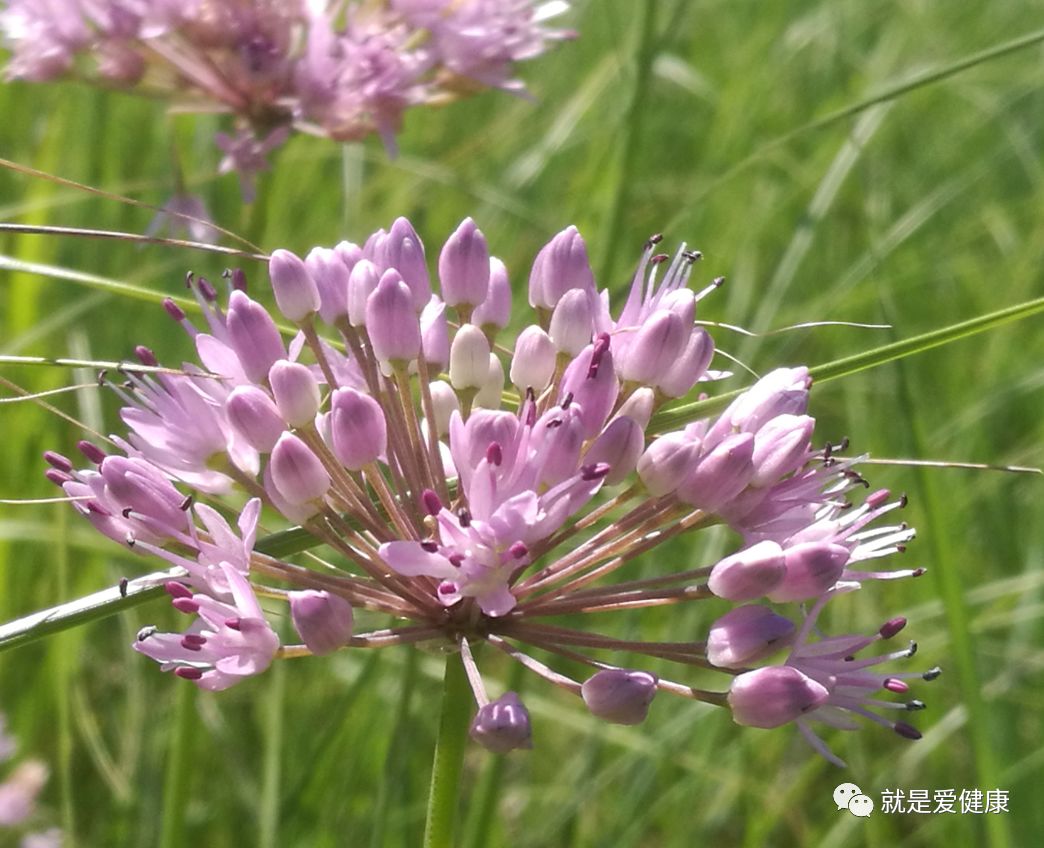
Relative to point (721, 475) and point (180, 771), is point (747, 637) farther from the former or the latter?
point (180, 771)

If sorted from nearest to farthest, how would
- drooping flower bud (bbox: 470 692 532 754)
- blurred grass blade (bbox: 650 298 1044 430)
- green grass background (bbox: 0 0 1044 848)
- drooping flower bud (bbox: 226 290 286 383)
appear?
drooping flower bud (bbox: 470 692 532 754)
blurred grass blade (bbox: 650 298 1044 430)
drooping flower bud (bbox: 226 290 286 383)
green grass background (bbox: 0 0 1044 848)

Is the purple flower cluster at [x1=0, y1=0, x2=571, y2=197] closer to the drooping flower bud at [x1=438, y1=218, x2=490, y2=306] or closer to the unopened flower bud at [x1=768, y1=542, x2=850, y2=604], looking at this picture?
the drooping flower bud at [x1=438, y1=218, x2=490, y2=306]

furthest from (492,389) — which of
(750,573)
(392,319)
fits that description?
(750,573)

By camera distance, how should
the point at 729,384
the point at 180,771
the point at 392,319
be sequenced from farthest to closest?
the point at 729,384, the point at 180,771, the point at 392,319

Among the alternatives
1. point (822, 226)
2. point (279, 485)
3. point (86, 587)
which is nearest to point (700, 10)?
point (822, 226)

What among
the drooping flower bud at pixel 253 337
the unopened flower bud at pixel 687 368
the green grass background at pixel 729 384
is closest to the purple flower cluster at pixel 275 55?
the green grass background at pixel 729 384

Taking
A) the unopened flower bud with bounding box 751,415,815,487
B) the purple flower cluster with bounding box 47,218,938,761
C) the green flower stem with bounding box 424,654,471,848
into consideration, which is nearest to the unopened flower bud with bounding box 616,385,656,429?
the purple flower cluster with bounding box 47,218,938,761
